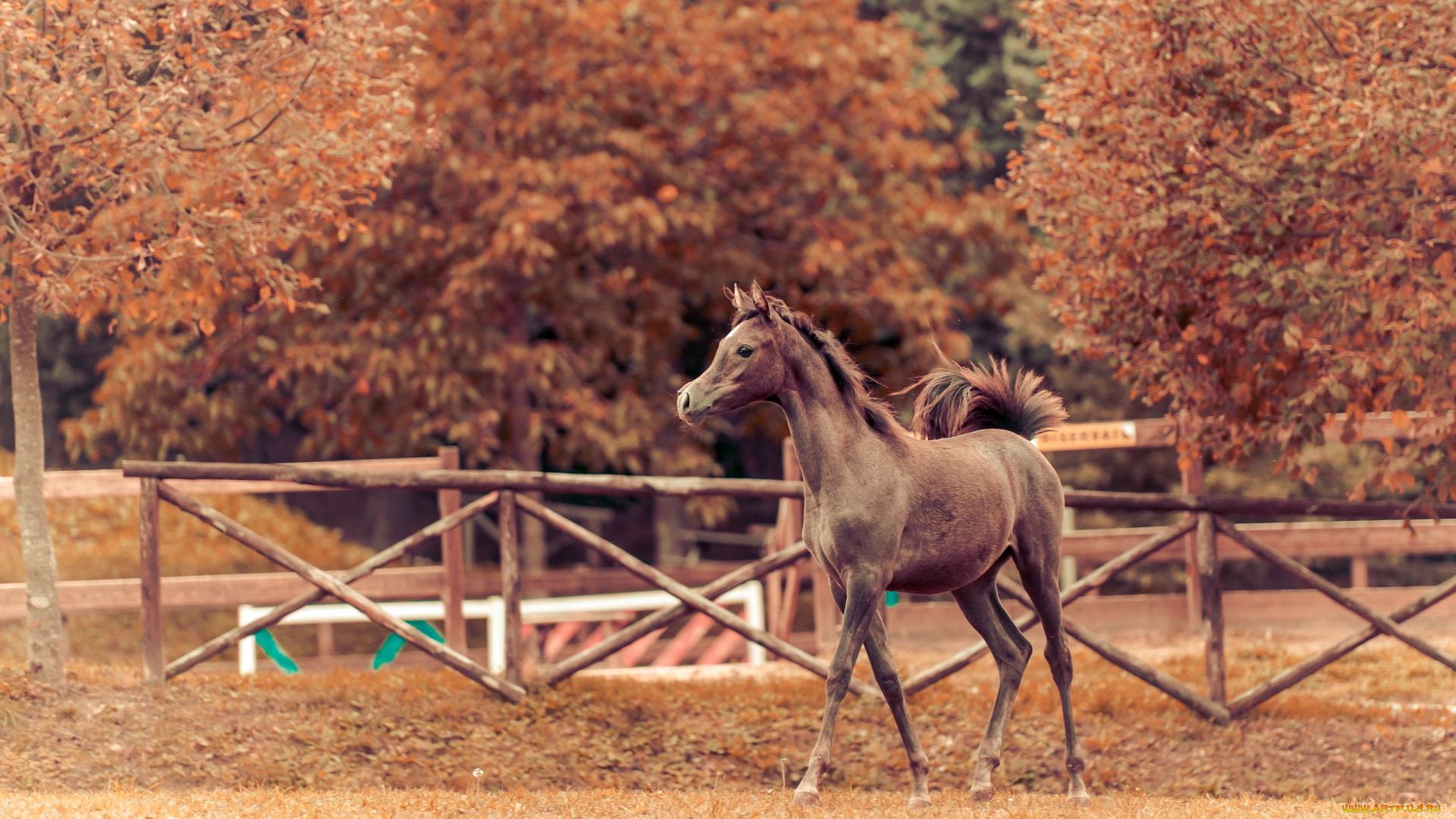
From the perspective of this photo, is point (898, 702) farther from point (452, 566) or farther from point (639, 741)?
point (452, 566)

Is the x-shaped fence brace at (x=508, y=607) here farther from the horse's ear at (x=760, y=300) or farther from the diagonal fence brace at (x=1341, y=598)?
the horse's ear at (x=760, y=300)

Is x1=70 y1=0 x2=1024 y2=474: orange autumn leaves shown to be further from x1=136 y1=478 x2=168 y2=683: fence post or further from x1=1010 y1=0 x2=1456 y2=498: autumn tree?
x1=1010 y1=0 x2=1456 y2=498: autumn tree

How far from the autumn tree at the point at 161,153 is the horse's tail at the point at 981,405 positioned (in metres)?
3.42

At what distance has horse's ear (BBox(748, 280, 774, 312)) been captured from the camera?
16.1 ft

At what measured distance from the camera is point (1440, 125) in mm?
6055

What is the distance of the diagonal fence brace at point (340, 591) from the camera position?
7105 mm

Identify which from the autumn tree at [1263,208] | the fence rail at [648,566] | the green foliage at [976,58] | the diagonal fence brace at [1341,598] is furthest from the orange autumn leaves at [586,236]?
the diagonal fence brace at [1341,598]

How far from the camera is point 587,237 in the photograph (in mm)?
12359

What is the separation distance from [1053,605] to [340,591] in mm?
3950

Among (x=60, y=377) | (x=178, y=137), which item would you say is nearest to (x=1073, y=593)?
(x=178, y=137)

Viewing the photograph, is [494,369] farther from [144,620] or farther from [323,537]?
[144,620]

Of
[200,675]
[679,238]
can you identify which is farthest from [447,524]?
[679,238]

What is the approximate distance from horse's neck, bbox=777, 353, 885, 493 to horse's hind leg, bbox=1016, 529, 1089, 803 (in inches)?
42.3

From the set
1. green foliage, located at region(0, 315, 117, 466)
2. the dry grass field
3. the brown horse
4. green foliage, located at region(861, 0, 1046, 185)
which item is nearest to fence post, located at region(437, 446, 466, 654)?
the dry grass field
